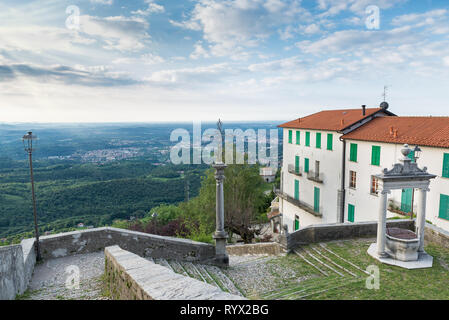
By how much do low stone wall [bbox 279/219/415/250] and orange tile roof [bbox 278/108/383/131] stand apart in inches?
375

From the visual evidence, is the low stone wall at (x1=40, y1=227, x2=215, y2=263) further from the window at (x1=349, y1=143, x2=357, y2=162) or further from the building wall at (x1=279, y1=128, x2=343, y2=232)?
the building wall at (x1=279, y1=128, x2=343, y2=232)

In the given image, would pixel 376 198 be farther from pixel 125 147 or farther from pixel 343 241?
pixel 125 147

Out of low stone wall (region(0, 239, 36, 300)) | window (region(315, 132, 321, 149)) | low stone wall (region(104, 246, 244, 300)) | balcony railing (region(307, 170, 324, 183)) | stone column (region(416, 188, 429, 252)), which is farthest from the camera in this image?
window (region(315, 132, 321, 149))

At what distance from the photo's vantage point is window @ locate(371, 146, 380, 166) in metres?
17.0

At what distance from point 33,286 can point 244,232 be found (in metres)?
17.8

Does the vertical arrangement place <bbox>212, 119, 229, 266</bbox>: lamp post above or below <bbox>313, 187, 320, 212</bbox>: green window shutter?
above

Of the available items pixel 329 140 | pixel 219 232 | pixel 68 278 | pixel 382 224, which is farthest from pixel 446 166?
pixel 68 278

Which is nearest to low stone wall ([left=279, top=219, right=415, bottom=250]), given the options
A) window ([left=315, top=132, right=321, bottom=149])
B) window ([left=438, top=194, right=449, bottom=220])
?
window ([left=438, top=194, right=449, bottom=220])

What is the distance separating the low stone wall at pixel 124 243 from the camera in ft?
30.3

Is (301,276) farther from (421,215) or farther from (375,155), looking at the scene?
(375,155)

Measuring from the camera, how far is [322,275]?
356 inches

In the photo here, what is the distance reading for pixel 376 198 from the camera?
678 inches

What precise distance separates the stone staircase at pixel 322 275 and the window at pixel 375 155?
8.48 meters
